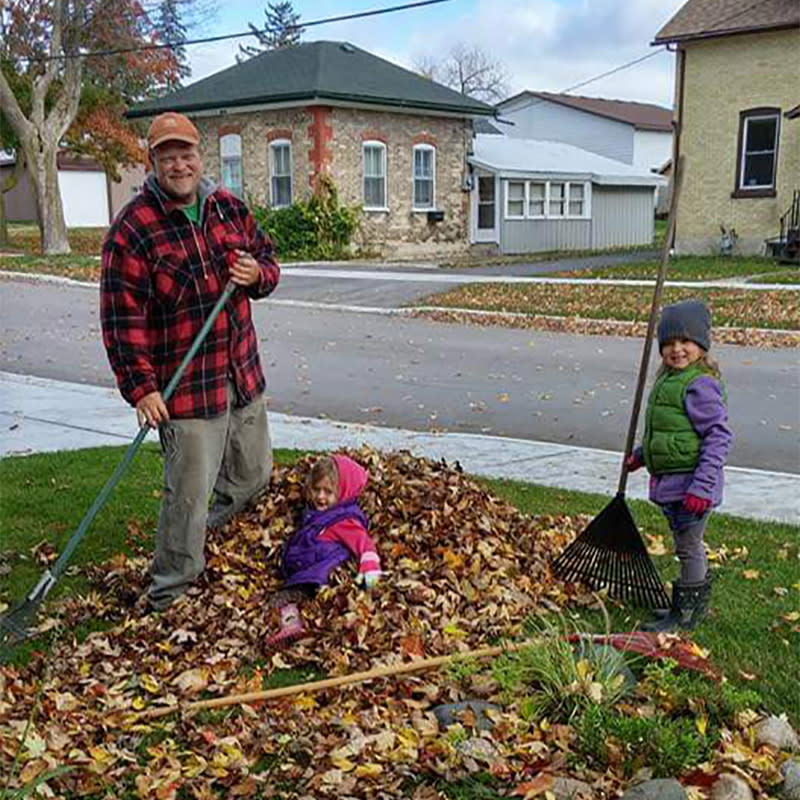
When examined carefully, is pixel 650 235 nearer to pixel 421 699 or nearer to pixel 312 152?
pixel 312 152

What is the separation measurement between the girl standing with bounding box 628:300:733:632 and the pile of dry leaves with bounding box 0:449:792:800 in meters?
0.61

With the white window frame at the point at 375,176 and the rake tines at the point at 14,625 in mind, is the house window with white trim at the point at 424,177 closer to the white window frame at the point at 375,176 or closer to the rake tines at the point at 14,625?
the white window frame at the point at 375,176

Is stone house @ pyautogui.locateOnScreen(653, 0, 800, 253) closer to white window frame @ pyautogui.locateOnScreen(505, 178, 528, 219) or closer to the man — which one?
white window frame @ pyautogui.locateOnScreen(505, 178, 528, 219)

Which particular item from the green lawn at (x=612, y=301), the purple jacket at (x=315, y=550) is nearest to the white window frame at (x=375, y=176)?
the green lawn at (x=612, y=301)

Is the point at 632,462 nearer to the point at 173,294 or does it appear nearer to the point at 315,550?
the point at 315,550

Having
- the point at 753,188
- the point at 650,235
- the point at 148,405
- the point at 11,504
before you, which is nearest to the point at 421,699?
the point at 148,405

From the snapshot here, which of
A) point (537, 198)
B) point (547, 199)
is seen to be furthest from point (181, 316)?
point (547, 199)

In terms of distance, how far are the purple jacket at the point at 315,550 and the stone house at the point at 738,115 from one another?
71.4 ft

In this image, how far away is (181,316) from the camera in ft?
15.0

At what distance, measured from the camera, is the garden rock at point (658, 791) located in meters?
2.97

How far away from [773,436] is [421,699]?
5.81m

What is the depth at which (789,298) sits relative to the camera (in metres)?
17.1

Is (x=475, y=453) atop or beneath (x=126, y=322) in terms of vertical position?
beneath

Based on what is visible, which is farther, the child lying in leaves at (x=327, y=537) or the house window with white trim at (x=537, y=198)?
the house window with white trim at (x=537, y=198)
